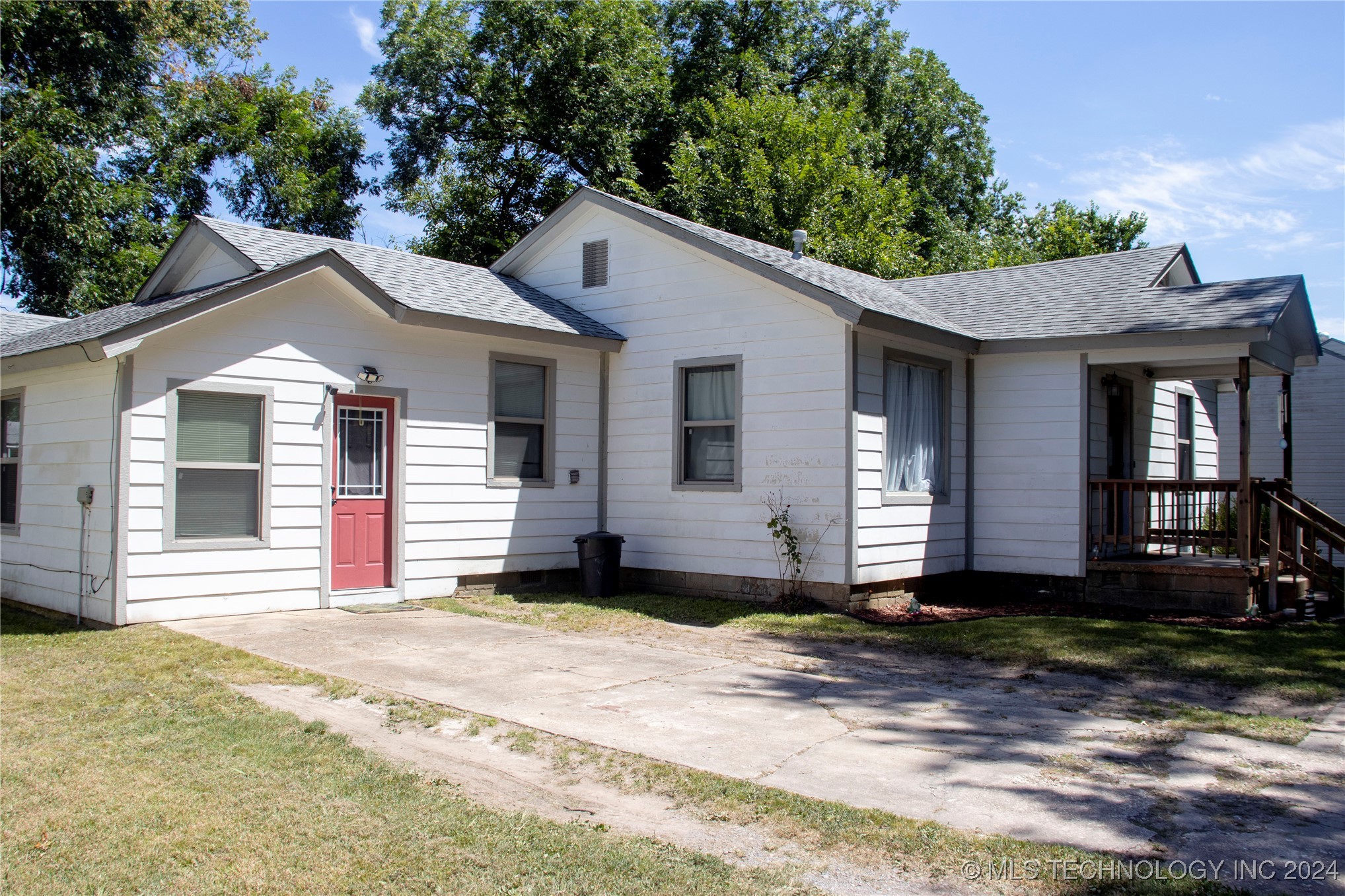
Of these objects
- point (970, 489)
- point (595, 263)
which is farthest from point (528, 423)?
point (970, 489)

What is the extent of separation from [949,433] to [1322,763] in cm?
693

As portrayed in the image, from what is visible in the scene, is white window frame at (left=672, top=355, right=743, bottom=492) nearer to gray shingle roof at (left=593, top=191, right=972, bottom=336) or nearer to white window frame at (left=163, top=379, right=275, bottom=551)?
gray shingle roof at (left=593, top=191, right=972, bottom=336)

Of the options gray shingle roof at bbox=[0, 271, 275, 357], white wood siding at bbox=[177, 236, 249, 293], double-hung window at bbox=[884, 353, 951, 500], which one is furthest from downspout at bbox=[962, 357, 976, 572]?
white wood siding at bbox=[177, 236, 249, 293]

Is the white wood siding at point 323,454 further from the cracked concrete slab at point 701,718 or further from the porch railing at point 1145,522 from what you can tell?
the porch railing at point 1145,522

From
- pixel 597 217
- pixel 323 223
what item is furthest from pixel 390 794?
pixel 323 223

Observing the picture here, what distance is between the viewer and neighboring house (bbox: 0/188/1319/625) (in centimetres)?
968

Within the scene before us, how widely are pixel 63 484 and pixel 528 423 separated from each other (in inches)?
198

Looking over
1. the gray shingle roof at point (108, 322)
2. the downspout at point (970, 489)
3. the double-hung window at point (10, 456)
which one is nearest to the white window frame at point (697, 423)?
the downspout at point (970, 489)

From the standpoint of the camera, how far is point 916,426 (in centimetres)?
1177

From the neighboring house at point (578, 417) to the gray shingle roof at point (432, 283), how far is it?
0.07m

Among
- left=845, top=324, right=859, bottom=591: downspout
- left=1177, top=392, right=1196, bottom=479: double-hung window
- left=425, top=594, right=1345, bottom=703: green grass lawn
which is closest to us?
left=425, top=594, right=1345, bottom=703: green grass lawn

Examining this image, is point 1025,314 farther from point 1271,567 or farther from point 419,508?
point 419,508

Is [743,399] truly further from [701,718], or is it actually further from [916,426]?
[701,718]

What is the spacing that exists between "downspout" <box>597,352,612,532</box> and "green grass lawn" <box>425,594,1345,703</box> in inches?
66.8
